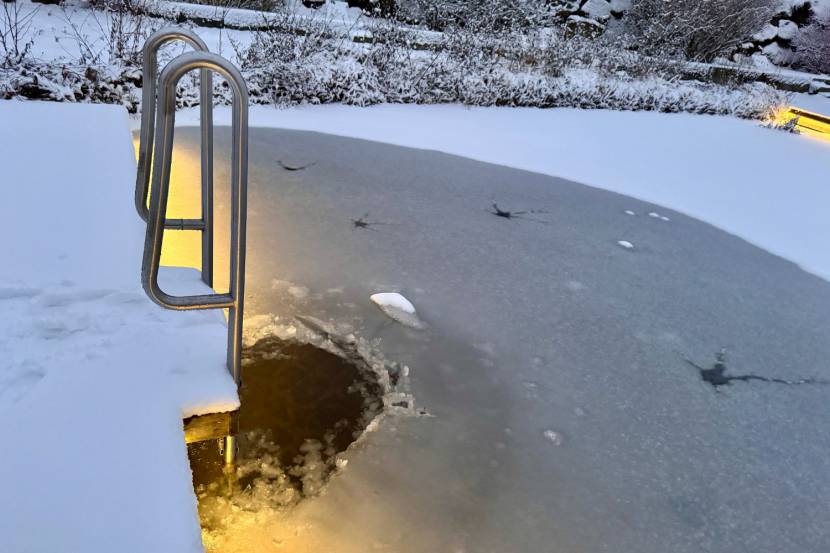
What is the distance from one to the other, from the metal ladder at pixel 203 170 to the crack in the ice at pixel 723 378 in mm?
2176

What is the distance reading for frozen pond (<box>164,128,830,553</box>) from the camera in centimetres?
190

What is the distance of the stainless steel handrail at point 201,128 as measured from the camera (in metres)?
1.83

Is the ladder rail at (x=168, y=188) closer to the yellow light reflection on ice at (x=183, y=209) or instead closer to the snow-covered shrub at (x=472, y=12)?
the yellow light reflection on ice at (x=183, y=209)

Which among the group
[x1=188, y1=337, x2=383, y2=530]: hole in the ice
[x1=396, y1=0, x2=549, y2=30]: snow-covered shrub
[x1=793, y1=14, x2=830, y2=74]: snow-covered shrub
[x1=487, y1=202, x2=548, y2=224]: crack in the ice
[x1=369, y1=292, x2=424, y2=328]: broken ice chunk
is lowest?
[x1=188, y1=337, x2=383, y2=530]: hole in the ice

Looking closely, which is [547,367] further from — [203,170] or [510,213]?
[510,213]

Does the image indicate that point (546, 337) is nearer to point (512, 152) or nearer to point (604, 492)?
point (604, 492)

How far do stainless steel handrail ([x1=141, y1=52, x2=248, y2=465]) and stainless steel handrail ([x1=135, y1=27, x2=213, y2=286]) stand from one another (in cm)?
39

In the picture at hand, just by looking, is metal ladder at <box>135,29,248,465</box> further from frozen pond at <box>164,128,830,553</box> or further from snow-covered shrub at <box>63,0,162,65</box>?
snow-covered shrub at <box>63,0,162,65</box>

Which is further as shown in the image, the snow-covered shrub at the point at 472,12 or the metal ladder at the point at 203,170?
the snow-covered shrub at the point at 472,12

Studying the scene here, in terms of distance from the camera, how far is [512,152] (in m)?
6.29

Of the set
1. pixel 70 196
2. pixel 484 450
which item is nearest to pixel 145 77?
pixel 70 196

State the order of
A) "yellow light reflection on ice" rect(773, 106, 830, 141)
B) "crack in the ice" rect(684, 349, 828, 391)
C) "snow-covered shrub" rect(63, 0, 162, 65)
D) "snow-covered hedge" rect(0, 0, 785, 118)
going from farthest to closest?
"yellow light reflection on ice" rect(773, 106, 830, 141)
"snow-covered shrub" rect(63, 0, 162, 65)
"snow-covered hedge" rect(0, 0, 785, 118)
"crack in the ice" rect(684, 349, 828, 391)

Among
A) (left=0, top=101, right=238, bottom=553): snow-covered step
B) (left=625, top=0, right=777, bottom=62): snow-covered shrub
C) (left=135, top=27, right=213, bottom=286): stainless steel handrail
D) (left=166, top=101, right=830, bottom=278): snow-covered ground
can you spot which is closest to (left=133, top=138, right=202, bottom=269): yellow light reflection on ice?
(left=0, top=101, right=238, bottom=553): snow-covered step

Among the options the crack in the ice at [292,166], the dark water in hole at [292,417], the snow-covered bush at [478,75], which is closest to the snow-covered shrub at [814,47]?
the snow-covered bush at [478,75]
